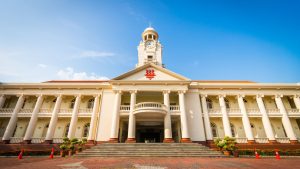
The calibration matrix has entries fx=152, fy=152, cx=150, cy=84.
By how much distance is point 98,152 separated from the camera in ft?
45.3

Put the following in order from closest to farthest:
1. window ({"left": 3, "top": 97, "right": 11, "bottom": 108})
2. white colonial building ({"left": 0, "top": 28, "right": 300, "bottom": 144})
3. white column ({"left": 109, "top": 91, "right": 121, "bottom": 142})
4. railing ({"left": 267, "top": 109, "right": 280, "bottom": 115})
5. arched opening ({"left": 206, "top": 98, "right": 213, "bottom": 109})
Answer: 1. white column ({"left": 109, "top": 91, "right": 121, "bottom": 142})
2. white colonial building ({"left": 0, "top": 28, "right": 300, "bottom": 144})
3. railing ({"left": 267, "top": 109, "right": 280, "bottom": 115})
4. window ({"left": 3, "top": 97, "right": 11, "bottom": 108})
5. arched opening ({"left": 206, "top": 98, "right": 213, "bottom": 109})

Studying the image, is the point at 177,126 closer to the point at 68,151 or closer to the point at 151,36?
the point at 68,151

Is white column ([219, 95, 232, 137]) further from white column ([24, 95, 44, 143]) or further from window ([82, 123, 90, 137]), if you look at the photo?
white column ([24, 95, 44, 143])

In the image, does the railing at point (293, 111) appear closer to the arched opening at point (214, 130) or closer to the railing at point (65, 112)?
the arched opening at point (214, 130)

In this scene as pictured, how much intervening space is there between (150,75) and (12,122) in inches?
733

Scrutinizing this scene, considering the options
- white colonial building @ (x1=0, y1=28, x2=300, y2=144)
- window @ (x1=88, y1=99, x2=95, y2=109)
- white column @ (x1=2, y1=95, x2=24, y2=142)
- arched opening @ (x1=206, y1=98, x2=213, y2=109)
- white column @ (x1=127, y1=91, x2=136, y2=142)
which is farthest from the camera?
arched opening @ (x1=206, y1=98, x2=213, y2=109)

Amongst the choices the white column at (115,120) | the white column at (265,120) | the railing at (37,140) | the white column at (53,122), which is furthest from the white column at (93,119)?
the white column at (265,120)

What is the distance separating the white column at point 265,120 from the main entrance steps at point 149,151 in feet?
32.3

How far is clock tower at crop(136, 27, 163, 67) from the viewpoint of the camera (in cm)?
3062

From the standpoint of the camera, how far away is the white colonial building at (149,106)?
19078mm

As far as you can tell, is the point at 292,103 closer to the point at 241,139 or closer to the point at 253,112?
the point at 253,112

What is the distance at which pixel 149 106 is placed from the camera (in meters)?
18.8

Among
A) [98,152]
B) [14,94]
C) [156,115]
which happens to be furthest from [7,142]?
[156,115]

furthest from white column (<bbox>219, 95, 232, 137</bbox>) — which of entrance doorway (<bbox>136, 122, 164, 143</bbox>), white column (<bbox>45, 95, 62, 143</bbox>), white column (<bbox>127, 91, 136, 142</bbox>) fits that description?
white column (<bbox>45, 95, 62, 143</bbox>)
